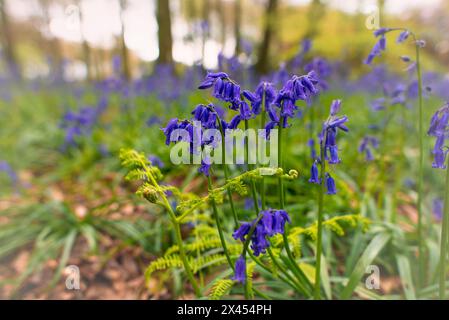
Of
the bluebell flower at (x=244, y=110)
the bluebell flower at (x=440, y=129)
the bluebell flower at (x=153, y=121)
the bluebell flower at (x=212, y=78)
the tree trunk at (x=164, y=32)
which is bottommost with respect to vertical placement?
the bluebell flower at (x=440, y=129)

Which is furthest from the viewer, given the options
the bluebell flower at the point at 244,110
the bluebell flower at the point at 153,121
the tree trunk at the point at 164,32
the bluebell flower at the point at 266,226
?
the tree trunk at the point at 164,32

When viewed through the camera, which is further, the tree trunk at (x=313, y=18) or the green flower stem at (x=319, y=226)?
the tree trunk at (x=313, y=18)

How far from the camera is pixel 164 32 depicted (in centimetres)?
640

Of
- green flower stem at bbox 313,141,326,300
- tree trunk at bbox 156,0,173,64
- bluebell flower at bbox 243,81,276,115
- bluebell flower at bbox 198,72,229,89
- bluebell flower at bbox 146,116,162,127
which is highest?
tree trunk at bbox 156,0,173,64

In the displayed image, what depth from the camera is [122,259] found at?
8.73 ft

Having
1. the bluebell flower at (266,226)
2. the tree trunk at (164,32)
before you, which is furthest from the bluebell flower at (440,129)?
the tree trunk at (164,32)

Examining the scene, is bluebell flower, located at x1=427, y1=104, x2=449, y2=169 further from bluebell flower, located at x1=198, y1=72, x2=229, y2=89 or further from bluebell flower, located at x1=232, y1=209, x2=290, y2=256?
bluebell flower, located at x1=198, y1=72, x2=229, y2=89

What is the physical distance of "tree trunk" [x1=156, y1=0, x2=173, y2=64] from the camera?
6391 mm

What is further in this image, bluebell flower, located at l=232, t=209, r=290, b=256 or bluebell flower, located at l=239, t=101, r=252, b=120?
bluebell flower, located at l=239, t=101, r=252, b=120

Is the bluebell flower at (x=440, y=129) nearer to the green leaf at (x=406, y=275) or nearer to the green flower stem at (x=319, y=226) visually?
the green flower stem at (x=319, y=226)

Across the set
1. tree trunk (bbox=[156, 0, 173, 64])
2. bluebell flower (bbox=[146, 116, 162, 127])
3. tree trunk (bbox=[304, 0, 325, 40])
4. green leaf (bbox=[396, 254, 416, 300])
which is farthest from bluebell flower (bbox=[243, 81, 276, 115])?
tree trunk (bbox=[304, 0, 325, 40])

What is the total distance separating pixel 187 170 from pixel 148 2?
8265 millimetres

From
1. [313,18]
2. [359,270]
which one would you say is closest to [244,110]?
[359,270]

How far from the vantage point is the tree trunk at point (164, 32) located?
21.0 feet
